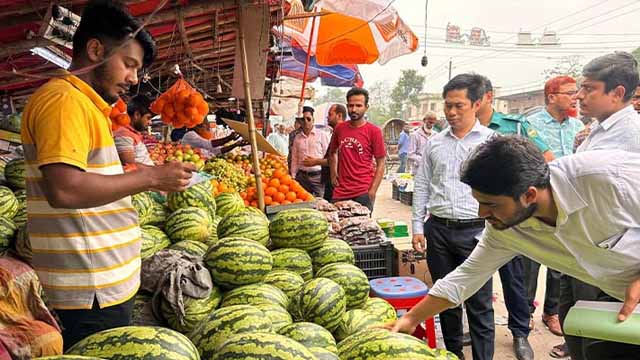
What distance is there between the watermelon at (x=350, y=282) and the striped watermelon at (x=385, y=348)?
1.04 m

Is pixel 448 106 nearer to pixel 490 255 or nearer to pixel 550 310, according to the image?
pixel 490 255

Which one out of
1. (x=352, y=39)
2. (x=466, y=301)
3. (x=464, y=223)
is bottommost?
(x=466, y=301)

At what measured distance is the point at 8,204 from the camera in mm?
3072

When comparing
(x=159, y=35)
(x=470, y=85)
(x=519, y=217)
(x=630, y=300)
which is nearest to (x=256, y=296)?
(x=519, y=217)

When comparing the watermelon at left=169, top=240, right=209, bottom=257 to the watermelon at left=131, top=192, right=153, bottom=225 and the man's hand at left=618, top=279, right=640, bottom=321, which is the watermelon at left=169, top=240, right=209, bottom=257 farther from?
the man's hand at left=618, top=279, right=640, bottom=321

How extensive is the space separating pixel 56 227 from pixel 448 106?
2.79m

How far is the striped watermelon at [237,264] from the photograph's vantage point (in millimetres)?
2443

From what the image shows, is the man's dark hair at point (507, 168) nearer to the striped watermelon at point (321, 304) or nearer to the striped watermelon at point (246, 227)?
the striped watermelon at point (321, 304)

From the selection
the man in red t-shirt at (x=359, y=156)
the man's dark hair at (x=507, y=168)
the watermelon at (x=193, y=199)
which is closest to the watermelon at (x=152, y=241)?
the watermelon at (x=193, y=199)

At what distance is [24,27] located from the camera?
322 cm

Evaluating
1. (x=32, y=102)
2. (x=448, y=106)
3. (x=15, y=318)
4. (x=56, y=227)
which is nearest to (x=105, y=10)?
(x=32, y=102)

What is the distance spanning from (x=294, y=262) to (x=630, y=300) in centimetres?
170

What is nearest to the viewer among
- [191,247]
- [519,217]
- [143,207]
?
[519,217]

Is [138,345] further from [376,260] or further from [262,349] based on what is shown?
[376,260]
